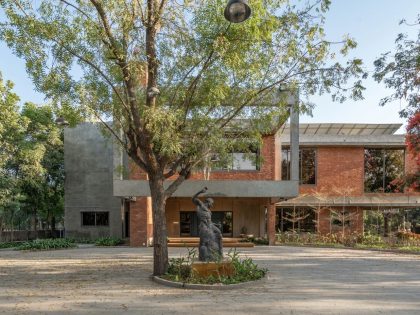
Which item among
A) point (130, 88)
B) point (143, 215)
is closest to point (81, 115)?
point (130, 88)

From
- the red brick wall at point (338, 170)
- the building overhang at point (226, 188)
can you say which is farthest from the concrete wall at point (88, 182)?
the red brick wall at point (338, 170)

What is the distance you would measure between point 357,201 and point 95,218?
1455 centimetres

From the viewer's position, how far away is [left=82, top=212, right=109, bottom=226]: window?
26.4 metres

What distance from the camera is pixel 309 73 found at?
38.2 ft

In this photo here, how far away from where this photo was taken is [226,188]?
20266 mm

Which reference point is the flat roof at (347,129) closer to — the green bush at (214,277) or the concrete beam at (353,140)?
the concrete beam at (353,140)

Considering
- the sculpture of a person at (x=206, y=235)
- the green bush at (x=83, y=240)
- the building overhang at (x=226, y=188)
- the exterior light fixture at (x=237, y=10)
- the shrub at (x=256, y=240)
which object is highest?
the exterior light fixture at (x=237, y=10)

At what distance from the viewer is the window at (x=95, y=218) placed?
86.5ft

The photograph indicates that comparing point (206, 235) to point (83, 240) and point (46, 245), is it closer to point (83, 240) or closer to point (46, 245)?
point (46, 245)

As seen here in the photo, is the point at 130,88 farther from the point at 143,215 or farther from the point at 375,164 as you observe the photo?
the point at 375,164

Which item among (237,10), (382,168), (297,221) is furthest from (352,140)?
(237,10)

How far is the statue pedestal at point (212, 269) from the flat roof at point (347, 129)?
19337mm

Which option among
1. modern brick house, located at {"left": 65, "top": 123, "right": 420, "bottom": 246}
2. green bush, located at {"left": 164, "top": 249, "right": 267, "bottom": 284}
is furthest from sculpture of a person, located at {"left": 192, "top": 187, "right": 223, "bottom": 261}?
modern brick house, located at {"left": 65, "top": 123, "right": 420, "bottom": 246}

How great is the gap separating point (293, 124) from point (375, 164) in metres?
10.7
